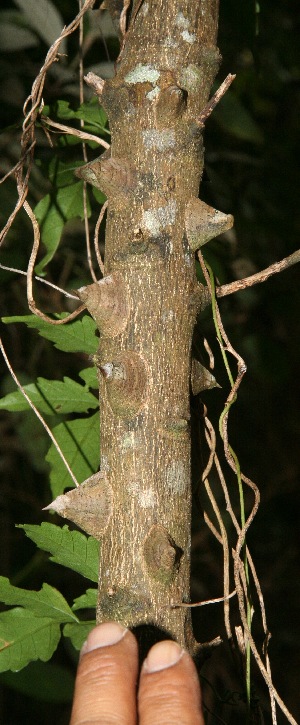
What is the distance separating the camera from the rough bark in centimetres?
73

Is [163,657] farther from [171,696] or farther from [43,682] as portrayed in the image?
[43,682]

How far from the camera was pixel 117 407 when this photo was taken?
2.46 ft

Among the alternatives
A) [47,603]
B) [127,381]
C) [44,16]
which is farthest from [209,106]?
[44,16]

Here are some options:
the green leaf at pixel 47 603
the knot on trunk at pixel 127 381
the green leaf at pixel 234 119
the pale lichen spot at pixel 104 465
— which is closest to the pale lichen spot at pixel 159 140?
the knot on trunk at pixel 127 381

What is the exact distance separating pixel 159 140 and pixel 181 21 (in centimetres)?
13

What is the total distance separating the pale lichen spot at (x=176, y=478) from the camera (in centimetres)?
74

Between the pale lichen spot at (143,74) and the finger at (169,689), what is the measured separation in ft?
1.83

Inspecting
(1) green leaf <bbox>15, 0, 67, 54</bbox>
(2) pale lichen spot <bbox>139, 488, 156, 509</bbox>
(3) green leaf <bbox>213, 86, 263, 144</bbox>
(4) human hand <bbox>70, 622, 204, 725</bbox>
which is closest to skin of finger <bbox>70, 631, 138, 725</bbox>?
(4) human hand <bbox>70, 622, 204, 725</bbox>

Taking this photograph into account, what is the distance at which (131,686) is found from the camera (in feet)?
2.07

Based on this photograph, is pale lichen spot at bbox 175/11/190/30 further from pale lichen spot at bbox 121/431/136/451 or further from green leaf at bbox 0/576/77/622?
green leaf at bbox 0/576/77/622

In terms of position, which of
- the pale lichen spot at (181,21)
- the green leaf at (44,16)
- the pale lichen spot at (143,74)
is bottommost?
the pale lichen spot at (143,74)

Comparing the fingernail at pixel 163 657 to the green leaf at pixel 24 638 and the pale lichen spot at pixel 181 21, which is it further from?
the pale lichen spot at pixel 181 21

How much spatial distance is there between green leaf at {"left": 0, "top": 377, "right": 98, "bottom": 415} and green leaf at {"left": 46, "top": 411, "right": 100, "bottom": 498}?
0.03 metres

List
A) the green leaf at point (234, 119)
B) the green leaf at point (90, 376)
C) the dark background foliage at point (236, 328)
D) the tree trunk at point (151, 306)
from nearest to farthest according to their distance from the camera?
1. the tree trunk at point (151, 306)
2. the green leaf at point (90, 376)
3. the dark background foliage at point (236, 328)
4. the green leaf at point (234, 119)
